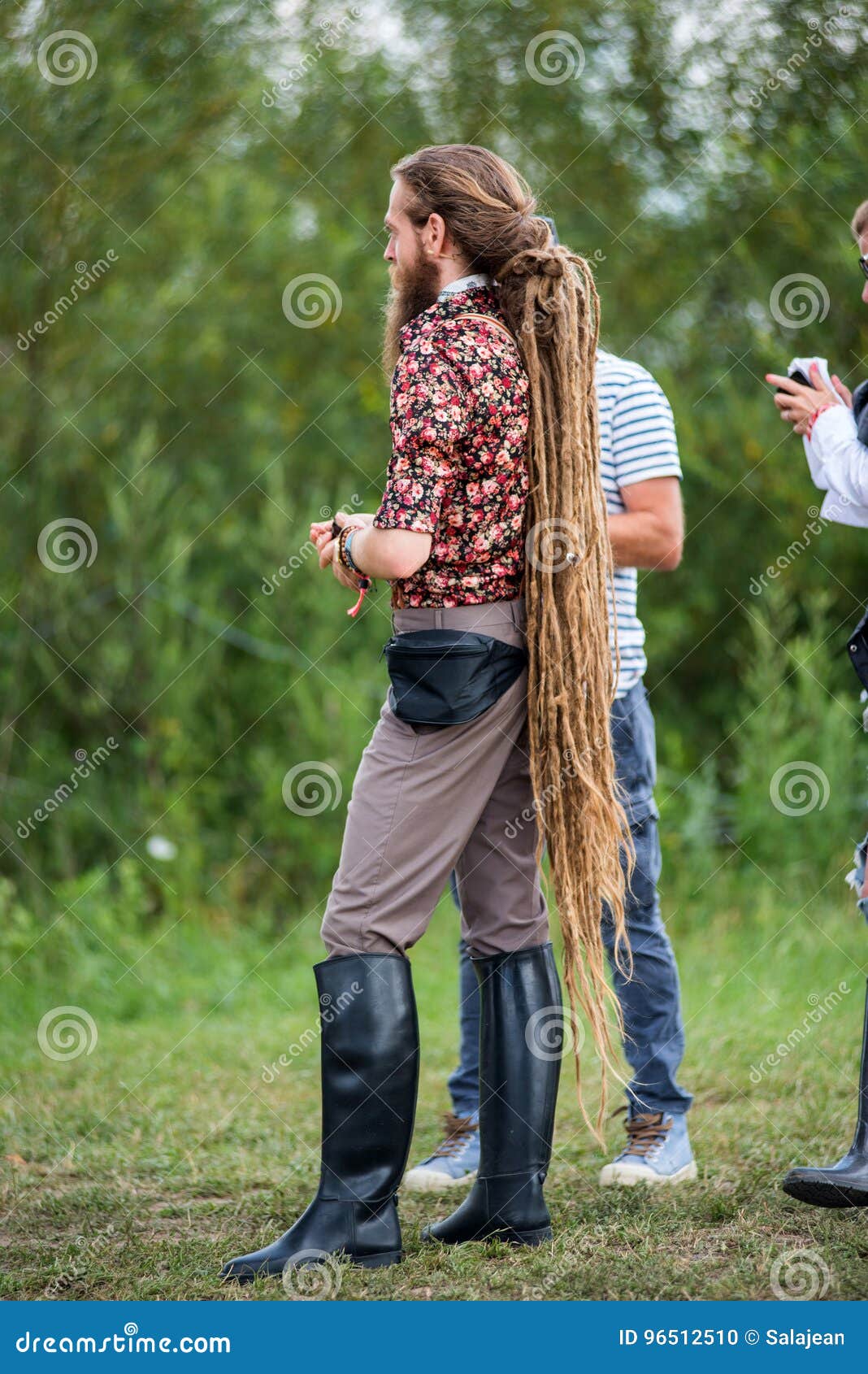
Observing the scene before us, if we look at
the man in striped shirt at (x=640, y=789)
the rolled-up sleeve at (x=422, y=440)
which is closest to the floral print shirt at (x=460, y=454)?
the rolled-up sleeve at (x=422, y=440)

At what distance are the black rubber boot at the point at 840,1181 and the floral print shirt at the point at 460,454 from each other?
107 centimetres

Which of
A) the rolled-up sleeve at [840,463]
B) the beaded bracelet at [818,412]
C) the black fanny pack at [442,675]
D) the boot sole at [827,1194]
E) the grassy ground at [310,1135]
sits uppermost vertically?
the beaded bracelet at [818,412]

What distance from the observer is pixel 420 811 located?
2.36 m

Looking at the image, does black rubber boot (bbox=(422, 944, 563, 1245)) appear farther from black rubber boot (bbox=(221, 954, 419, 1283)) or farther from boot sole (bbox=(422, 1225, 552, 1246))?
black rubber boot (bbox=(221, 954, 419, 1283))

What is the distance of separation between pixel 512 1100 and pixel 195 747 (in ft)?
12.2

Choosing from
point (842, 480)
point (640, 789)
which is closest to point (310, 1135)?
point (640, 789)

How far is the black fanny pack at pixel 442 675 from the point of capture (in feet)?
7.72

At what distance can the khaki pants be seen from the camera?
2.35 metres

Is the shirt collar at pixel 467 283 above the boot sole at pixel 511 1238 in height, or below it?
above

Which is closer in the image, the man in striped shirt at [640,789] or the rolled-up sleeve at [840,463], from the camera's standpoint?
the rolled-up sleeve at [840,463]

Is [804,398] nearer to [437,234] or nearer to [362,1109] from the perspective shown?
[437,234]

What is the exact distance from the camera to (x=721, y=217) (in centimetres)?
691

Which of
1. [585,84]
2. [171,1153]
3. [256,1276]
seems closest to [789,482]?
[585,84]

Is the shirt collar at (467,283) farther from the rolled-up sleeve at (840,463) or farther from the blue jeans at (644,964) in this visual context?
the blue jeans at (644,964)
